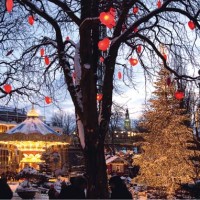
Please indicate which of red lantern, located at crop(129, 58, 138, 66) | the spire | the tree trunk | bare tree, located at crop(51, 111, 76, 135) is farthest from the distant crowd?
bare tree, located at crop(51, 111, 76, 135)

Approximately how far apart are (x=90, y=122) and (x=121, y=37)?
92.0 inches

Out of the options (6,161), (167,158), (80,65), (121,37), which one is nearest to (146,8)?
(121,37)

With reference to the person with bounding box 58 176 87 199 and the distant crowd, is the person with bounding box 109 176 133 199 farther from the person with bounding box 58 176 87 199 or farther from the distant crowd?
the person with bounding box 58 176 87 199

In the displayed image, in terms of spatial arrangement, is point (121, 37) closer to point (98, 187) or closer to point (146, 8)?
point (146, 8)

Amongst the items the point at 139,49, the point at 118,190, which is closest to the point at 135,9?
the point at 139,49

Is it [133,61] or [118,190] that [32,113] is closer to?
[133,61]

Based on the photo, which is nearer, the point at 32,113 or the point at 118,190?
the point at 118,190

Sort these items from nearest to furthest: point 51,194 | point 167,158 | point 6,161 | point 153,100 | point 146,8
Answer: point 146,8 → point 51,194 → point 167,158 → point 153,100 → point 6,161

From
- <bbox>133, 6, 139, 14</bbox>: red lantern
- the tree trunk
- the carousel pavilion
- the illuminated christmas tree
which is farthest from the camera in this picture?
the carousel pavilion

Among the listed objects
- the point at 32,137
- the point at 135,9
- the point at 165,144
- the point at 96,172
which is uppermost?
the point at 135,9

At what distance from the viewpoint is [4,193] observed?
1090cm

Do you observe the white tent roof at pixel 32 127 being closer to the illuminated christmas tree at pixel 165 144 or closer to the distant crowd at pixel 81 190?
the illuminated christmas tree at pixel 165 144

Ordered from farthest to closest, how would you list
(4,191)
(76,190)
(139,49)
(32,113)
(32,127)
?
(32,113), (32,127), (139,49), (4,191), (76,190)

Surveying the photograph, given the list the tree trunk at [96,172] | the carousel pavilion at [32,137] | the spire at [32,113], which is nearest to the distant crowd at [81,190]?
the tree trunk at [96,172]
